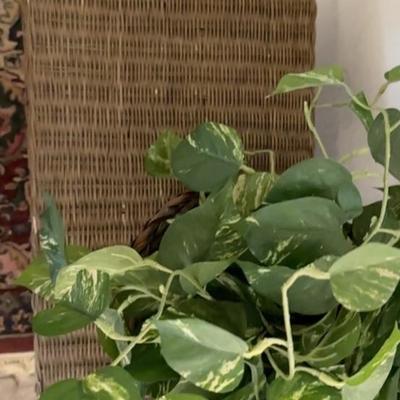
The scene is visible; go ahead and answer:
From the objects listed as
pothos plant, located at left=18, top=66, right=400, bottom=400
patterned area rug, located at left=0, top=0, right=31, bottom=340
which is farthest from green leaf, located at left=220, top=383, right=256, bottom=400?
patterned area rug, located at left=0, top=0, right=31, bottom=340

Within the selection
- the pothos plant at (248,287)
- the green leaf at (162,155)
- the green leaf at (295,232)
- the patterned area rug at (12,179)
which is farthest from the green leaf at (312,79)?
the patterned area rug at (12,179)

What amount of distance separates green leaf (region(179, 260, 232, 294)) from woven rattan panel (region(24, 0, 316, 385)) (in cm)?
34

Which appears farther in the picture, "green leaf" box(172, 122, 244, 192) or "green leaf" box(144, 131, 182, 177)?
"green leaf" box(144, 131, 182, 177)

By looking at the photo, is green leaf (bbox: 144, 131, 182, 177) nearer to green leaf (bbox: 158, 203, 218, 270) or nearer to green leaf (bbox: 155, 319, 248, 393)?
green leaf (bbox: 158, 203, 218, 270)

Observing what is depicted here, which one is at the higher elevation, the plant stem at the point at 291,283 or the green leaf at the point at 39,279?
the plant stem at the point at 291,283

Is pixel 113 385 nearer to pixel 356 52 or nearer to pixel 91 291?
pixel 91 291

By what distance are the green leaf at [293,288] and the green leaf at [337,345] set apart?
2 centimetres

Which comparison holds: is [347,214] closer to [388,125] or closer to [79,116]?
[388,125]

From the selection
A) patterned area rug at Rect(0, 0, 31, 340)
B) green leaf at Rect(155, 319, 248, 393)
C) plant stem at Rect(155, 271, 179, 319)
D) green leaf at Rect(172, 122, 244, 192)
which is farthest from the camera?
patterned area rug at Rect(0, 0, 31, 340)

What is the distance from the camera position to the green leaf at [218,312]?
708 mm

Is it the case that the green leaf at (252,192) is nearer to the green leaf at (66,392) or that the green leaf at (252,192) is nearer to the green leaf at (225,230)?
the green leaf at (225,230)

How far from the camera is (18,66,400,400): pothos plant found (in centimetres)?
58

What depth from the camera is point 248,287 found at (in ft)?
2.43

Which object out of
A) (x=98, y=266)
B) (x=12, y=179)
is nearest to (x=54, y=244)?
(x=98, y=266)
